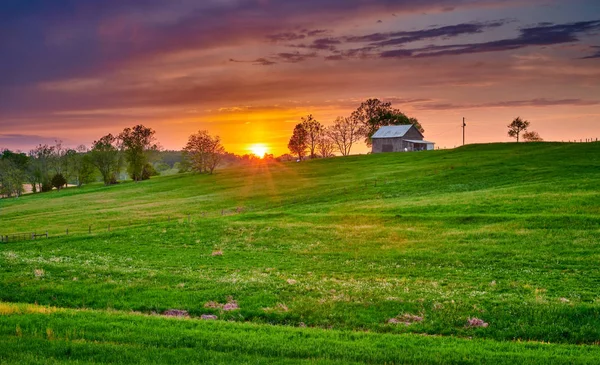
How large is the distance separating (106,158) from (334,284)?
150m

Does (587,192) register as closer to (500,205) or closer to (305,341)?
(500,205)

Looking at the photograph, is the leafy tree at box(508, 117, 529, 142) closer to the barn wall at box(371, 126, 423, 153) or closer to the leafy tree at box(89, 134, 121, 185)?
the barn wall at box(371, 126, 423, 153)

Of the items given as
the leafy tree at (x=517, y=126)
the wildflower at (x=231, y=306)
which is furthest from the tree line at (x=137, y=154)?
the wildflower at (x=231, y=306)

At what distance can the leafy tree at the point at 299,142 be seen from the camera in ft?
595

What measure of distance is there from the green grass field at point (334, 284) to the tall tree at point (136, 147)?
295ft

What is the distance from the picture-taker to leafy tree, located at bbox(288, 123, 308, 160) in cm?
18125

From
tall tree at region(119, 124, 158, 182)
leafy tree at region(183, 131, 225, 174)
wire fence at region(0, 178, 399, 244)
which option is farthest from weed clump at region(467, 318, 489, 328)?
tall tree at region(119, 124, 158, 182)

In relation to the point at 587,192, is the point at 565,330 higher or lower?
lower

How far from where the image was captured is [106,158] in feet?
518

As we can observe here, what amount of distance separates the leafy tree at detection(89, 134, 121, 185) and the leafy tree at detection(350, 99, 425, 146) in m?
89.6

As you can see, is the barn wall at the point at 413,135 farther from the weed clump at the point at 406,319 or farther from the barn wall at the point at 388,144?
the weed clump at the point at 406,319

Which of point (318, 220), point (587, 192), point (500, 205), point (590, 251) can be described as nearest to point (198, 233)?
point (318, 220)

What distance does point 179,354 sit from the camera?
13656 mm

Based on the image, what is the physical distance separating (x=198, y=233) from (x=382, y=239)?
1944cm
